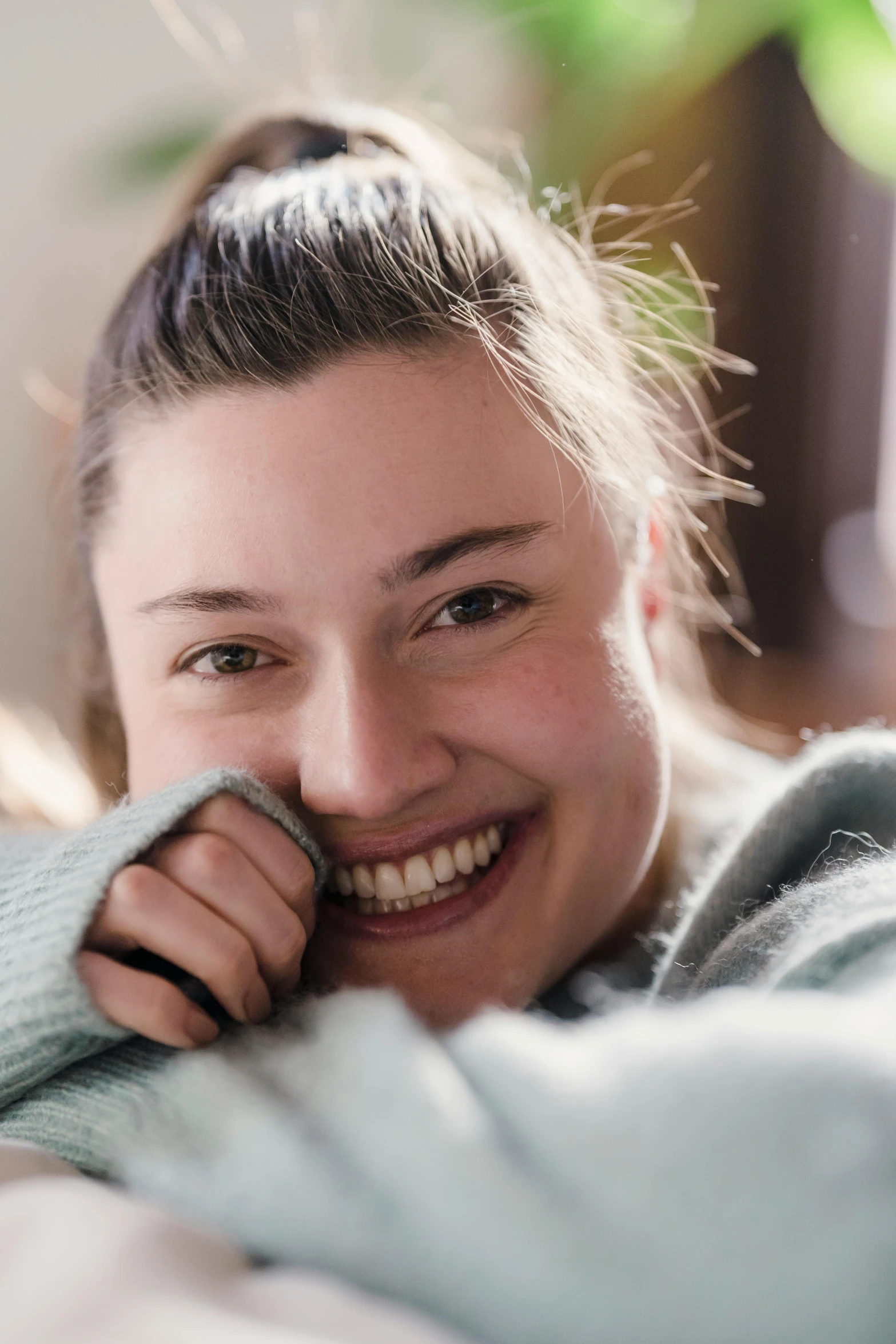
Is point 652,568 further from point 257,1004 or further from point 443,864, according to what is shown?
point 257,1004

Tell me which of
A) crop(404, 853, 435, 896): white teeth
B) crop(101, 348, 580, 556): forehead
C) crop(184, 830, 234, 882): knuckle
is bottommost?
crop(404, 853, 435, 896): white teeth

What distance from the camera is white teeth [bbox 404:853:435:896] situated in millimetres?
589

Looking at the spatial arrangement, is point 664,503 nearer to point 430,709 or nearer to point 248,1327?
point 430,709

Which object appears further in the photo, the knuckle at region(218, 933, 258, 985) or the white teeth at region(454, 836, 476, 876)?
the white teeth at region(454, 836, 476, 876)

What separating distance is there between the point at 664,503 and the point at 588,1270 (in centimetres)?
59

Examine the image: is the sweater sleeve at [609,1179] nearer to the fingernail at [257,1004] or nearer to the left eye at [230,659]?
the fingernail at [257,1004]

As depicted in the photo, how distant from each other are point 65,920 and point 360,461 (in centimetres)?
27

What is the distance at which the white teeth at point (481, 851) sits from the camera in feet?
2.01

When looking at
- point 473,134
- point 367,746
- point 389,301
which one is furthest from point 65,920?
point 473,134

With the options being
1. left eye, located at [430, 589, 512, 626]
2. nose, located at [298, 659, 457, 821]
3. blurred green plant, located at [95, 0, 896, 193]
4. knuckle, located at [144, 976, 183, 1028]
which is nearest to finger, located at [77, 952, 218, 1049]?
knuckle, located at [144, 976, 183, 1028]

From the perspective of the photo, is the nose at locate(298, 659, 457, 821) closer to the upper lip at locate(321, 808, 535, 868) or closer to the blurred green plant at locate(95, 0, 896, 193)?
the upper lip at locate(321, 808, 535, 868)

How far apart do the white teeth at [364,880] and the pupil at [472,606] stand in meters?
0.15

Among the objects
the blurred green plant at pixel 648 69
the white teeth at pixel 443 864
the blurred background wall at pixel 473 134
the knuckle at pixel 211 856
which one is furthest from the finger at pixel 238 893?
the blurred green plant at pixel 648 69

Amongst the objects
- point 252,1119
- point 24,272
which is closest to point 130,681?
point 252,1119
